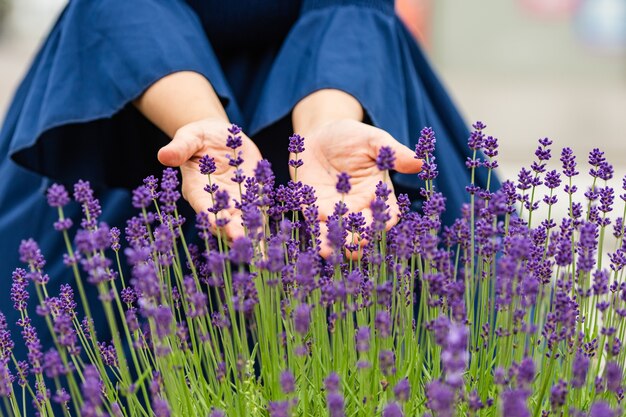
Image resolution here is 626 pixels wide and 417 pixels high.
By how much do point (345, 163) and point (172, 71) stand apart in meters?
0.33

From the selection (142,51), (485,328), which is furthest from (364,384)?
(142,51)

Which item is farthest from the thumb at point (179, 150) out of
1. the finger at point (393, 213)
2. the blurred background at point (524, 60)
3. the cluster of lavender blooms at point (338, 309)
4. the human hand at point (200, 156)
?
the blurred background at point (524, 60)

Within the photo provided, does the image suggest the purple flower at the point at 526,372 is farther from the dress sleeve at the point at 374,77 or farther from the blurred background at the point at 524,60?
the blurred background at the point at 524,60

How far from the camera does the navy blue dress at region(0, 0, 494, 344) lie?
1436mm

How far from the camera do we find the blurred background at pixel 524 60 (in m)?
8.45

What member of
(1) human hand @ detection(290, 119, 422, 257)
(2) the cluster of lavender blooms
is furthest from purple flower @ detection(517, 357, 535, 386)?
(1) human hand @ detection(290, 119, 422, 257)

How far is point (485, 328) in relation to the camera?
0.98 meters

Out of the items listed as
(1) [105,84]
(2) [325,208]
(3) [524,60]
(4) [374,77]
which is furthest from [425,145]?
(3) [524,60]

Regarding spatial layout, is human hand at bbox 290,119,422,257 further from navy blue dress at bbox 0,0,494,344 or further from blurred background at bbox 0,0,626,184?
blurred background at bbox 0,0,626,184

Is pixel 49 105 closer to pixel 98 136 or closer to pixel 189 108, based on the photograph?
pixel 98 136

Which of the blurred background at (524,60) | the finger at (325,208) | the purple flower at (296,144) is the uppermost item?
the purple flower at (296,144)

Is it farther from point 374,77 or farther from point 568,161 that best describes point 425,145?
point 374,77

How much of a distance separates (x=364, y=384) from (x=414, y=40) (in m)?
1.14

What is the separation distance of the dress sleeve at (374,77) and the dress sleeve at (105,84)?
13cm
